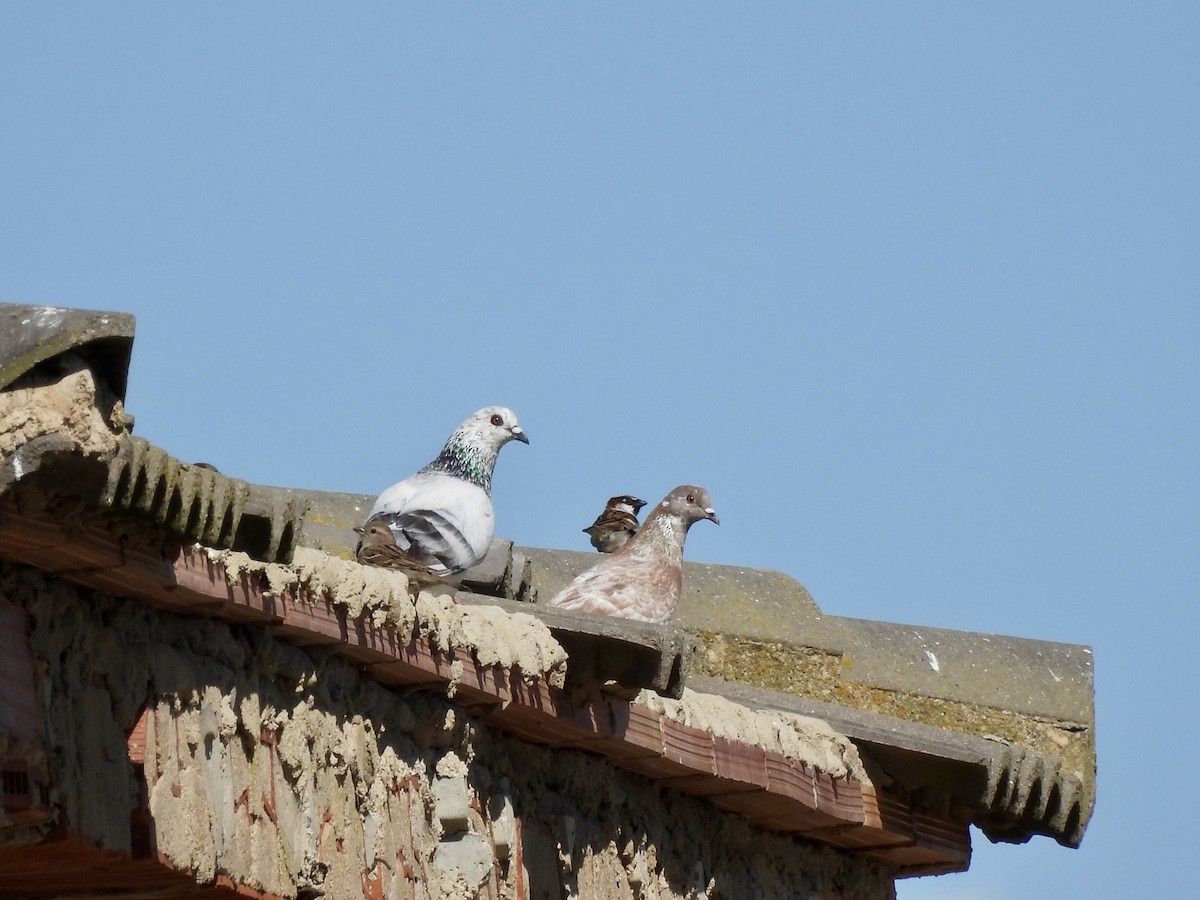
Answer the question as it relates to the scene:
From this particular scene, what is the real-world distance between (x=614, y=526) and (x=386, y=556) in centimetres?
500

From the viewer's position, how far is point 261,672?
13.5ft

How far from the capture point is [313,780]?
165 inches

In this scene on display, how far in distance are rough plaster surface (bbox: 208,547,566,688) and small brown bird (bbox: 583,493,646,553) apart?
5299 millimetres

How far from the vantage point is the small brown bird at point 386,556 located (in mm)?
4836

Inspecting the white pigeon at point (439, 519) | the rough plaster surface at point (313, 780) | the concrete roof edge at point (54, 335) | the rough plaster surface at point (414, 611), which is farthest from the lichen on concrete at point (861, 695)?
the concrete roof edge at point (54, 335)

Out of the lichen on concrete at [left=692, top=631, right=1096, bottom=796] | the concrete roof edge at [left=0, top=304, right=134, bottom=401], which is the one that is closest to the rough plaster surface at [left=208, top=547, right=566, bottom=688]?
the concrete roof edge at [left=0, top=304, right=134, bottom=401]

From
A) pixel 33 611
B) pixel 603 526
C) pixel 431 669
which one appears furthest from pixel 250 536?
pixel 603 526

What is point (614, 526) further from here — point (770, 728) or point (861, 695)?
point (770, 728)

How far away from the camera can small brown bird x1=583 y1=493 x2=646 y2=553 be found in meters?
10.1

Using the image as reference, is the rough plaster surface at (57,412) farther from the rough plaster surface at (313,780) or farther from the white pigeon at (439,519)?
the white pigeon at (439,519)

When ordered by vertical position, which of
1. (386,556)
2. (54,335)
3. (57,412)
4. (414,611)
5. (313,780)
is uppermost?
(54,335)

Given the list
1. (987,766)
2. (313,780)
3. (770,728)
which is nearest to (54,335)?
(313,780)

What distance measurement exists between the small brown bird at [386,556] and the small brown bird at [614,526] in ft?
14.6

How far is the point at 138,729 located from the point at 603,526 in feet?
21.8
